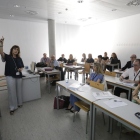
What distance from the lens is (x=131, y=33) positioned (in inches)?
282

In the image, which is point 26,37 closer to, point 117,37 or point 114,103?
point 117,37

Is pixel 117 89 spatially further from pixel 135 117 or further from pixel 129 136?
pixel 135 117

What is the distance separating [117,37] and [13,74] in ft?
23.5

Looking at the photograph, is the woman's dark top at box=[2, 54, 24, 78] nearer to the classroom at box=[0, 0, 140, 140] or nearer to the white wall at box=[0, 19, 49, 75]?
the classroom at box=[0, 0, 140, 140]

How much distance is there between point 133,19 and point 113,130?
270 inches

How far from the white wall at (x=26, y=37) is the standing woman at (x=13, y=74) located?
5023 mm

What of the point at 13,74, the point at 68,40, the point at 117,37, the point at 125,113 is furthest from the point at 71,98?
the point at 68,40

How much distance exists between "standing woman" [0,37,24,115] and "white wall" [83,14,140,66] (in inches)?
262

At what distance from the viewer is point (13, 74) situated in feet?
9.73

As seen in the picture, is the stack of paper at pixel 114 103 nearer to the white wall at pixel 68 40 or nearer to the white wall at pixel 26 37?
the white wall at pixel 26 37

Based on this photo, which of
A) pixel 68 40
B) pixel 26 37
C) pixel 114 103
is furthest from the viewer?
pixel 68 40

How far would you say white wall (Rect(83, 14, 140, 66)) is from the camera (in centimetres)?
701

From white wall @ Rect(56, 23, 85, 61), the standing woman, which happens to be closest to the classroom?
the standing woman

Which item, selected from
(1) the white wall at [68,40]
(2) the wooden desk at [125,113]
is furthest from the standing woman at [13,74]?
(1) the white wall at [68,40]
